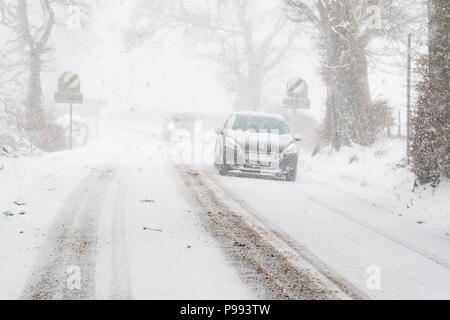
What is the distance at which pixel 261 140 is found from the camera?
42.7 feet

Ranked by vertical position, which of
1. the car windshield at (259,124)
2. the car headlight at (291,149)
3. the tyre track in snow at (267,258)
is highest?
the car windshield at (259,124)

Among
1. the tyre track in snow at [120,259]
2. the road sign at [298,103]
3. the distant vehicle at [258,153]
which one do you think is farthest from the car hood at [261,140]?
the road sign at [298,103]

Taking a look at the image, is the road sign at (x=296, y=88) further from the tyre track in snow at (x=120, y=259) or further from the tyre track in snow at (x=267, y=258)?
the tyre track in snow at (x=120, y=259)

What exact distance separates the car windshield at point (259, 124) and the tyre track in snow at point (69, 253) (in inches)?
217

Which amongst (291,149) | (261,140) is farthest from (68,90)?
(291,149)

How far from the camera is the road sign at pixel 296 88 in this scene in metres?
18.7

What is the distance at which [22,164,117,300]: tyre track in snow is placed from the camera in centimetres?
442

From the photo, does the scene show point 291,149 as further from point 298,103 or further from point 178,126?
point 178,126

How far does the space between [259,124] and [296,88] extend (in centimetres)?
508

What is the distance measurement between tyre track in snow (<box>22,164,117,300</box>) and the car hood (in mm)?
4613

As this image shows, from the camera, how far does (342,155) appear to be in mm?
15914

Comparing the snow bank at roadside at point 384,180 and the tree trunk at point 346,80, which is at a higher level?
the tree trunk at point 346,80

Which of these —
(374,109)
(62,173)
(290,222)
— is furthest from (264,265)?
(374,109)

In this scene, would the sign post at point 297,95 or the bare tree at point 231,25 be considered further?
the bare tree at point 231,25
